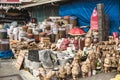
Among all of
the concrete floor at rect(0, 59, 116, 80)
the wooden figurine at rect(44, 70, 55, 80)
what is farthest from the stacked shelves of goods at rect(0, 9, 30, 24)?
the wooden figurine at rect(44, 70, 55, 80)

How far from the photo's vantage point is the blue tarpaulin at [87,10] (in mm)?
11344

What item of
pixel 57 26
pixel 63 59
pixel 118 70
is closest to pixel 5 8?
→ pixel 57 26

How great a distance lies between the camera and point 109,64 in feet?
25.4

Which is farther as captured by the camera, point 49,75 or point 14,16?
point 14,16

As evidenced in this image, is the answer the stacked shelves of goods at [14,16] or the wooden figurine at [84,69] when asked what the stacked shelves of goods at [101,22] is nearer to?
the wooden figurine at [84,69]

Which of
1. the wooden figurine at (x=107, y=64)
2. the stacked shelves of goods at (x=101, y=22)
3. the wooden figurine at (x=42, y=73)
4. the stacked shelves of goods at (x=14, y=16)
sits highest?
the stacked shelves of goods at (x=14, y=16)

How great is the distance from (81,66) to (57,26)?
613 centimetres

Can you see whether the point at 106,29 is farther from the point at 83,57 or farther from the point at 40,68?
the point at 40,68

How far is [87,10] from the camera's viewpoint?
13.3m

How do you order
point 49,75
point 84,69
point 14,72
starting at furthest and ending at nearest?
point 14,72, point 84,69, point 49,75

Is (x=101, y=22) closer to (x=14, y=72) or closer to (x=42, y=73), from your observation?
(x=42, y=73)

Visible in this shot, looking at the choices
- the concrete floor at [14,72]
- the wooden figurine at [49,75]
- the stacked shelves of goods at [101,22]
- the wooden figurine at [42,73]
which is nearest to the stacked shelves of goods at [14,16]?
the concrete floor at [14,72]

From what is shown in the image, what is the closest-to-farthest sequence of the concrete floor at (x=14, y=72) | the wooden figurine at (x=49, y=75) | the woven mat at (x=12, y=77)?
the wooden figurine at (x=49, y=75)
the concrete floor at (x=14, y=72)
the woven mat at (x=12, y=77)

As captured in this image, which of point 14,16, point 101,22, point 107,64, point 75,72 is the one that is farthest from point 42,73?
point 14,16
